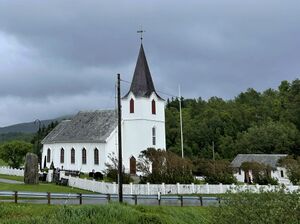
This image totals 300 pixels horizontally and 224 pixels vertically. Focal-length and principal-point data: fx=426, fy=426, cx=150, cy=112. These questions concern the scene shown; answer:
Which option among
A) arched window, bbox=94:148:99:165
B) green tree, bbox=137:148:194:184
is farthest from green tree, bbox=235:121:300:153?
green tree, bbox=137:148:194:184

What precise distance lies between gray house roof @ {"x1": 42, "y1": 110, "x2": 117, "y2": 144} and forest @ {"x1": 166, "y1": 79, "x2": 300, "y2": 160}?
2908 cm

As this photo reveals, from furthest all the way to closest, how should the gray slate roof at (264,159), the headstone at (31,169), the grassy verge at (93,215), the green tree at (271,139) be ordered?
the green tree at (271,139)
the gray slate roof at (264,159)
the headstone at (31,169)
the grassy verge at (93,215)

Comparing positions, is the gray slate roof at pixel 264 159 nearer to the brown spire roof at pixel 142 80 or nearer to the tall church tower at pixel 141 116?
the tall church tower at pixel 141 116

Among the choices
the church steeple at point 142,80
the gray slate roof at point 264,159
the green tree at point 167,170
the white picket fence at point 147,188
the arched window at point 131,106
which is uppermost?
the church steeple at point 142,80

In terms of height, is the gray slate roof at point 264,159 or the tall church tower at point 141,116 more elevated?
the tall church tower at point 141,116

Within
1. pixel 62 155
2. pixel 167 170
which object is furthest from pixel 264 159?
pixel 167 170

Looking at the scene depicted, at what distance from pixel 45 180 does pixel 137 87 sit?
2032 centimetres

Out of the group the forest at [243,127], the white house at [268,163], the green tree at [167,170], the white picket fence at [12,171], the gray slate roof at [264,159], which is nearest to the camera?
the green tree at [167,170]

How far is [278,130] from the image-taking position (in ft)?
289

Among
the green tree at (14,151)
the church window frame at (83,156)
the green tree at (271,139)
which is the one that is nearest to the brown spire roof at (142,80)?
the church window frame at (83,156)

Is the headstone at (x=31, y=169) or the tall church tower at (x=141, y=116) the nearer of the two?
the headstone at (x=31, y=169)

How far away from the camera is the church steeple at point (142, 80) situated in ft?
193

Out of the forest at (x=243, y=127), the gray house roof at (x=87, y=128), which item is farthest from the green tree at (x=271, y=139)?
the gray house roof at (x=87, y=128)

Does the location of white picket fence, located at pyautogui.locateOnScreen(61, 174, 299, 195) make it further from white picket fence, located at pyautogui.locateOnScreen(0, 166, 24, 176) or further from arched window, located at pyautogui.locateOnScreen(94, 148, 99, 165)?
arched window, located at pyautogui.locateOnScreen(94, 148, 99, 165)
